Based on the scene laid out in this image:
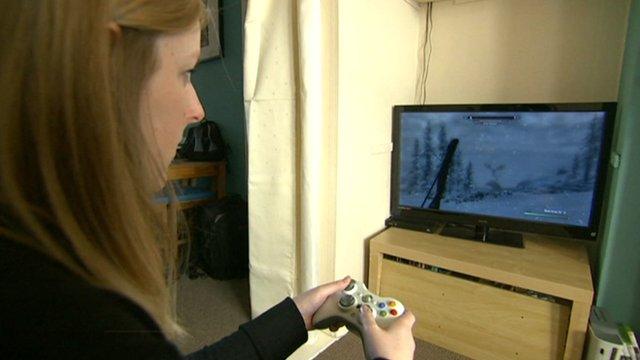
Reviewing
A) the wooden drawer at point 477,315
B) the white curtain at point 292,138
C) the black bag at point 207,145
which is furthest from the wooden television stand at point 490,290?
the black bag at point 207,145

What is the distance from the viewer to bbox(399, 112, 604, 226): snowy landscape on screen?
1.26m

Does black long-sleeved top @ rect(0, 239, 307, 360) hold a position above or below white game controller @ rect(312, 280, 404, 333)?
above

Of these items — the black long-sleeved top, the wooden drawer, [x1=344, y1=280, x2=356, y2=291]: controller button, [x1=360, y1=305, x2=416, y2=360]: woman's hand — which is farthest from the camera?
the wooden drawer

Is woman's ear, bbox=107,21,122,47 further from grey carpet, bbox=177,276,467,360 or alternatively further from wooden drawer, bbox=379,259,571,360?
wooden drawer, bbox=379,259,571,360

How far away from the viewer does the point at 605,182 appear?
124 cm

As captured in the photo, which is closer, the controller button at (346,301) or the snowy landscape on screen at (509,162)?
the controller button at (346,301)

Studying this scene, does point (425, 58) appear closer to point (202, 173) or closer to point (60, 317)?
point (202, 173)

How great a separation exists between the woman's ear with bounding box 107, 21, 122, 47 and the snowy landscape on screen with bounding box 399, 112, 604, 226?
132 cm

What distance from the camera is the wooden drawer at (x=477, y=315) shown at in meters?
1.18

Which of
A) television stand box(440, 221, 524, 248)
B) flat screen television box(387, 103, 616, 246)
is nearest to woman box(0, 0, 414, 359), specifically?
flat screen television box(387, 103, 616, 246)

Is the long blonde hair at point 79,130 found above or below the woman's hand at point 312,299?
above

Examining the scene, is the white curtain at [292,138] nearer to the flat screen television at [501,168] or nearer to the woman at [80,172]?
the flat screen television at [501,168]

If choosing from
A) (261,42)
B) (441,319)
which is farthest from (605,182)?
(261,42)

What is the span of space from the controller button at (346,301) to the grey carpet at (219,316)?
792mm
